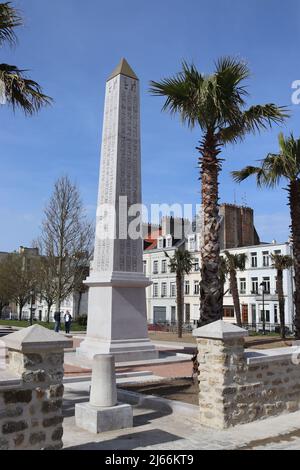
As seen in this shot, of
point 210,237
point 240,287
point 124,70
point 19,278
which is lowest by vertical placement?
point 210,237

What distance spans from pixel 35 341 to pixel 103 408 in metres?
2.66

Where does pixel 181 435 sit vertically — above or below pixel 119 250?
below

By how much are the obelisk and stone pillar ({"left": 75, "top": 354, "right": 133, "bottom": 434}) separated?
295 inches

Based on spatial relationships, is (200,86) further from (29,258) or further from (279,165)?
(29,258)

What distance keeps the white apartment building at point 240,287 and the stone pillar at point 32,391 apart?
41.4m

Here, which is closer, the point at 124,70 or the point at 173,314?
the point at 124,70

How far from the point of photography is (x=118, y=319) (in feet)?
52.5

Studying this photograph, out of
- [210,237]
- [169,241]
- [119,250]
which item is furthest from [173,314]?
[210,237]

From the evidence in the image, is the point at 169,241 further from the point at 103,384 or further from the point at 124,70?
the point at 103,384

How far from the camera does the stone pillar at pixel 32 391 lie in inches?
207

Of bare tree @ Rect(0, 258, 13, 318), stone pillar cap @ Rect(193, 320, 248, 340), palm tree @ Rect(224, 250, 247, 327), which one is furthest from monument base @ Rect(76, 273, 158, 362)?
bare tree @ Rect(0, 258, 13, 318)

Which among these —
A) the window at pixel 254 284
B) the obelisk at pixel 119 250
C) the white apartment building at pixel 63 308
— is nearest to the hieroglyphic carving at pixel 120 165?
the obelisk at pixel 119 250

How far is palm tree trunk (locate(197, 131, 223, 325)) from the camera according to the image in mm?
11531

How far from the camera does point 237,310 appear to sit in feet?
119
